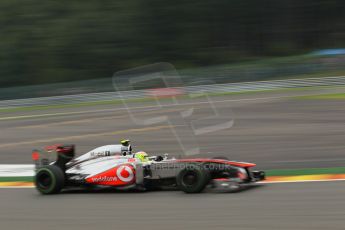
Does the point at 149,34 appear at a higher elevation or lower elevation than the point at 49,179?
higher

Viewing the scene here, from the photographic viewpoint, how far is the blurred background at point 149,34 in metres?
48.9

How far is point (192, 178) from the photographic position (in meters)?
7.98

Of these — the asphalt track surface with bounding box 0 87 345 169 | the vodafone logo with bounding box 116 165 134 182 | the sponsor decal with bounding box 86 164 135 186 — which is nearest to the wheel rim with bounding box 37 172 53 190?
the sponsor decal with bounding box 86 164 135 186

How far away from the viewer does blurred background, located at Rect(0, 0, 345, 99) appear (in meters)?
48.9

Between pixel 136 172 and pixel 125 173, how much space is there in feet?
0.51

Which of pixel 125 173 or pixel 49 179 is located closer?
pixel 125 173

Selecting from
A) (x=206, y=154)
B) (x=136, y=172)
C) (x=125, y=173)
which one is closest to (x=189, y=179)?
(x=136, y=172)

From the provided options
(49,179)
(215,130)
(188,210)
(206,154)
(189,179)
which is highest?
(215,130)

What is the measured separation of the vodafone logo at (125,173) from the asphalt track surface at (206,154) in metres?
0.22

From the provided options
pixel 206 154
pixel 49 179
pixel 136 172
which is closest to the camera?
pixel 136 172

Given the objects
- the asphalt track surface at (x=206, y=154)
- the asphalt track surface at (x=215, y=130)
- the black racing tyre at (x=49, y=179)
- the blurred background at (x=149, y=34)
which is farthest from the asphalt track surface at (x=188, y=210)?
the blurred background at (x=149, y=34)

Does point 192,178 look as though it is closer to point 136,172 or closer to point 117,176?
point 136,172

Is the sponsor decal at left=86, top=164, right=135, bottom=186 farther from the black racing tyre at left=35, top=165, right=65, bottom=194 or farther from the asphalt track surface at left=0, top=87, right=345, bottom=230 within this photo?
the black racing tyre at left=35, top=165, right=65, bottom=194

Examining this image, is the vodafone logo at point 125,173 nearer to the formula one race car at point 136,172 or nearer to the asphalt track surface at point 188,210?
the formula one race car at point 136,172
